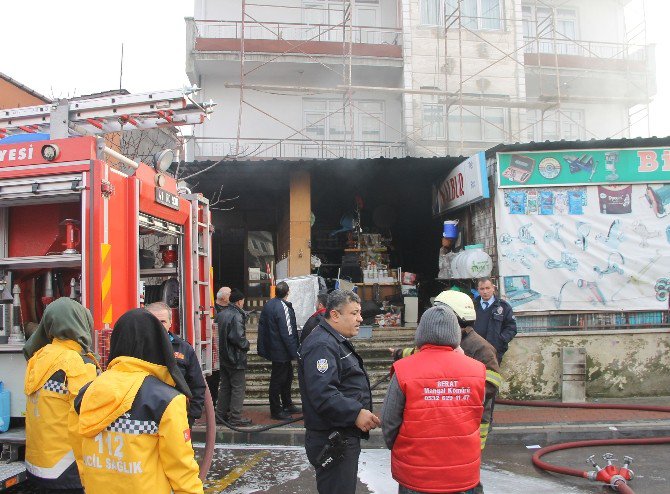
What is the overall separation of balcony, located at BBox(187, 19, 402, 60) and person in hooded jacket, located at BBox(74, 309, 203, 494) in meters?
16.3

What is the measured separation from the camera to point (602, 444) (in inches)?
289

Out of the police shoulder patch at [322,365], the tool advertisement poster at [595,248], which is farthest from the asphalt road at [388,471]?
the tool advertisement poster at [595,248]

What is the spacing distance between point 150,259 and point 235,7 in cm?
1517

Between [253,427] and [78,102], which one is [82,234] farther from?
[253,427]

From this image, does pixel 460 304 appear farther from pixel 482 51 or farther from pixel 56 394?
pixel 482 51

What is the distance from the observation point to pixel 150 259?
6.72 m

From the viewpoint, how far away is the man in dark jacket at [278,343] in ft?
28.1

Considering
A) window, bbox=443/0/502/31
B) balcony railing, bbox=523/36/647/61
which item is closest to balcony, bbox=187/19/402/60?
window, bbox=443/0/502/31

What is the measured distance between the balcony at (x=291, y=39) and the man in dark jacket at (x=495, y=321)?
11.7m

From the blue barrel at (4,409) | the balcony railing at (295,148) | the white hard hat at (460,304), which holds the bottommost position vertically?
the blue barrel at (4,409)

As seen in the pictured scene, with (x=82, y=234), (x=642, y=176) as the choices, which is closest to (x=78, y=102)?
(x=82, y=234)

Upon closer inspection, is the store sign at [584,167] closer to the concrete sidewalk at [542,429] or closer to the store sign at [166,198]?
the concrete sidewalk at [542,429]

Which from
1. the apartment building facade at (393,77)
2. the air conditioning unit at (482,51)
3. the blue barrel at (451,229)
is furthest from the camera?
the air conditioning unit at (482,51)

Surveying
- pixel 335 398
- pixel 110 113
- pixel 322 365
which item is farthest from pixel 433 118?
pixel 335 398
